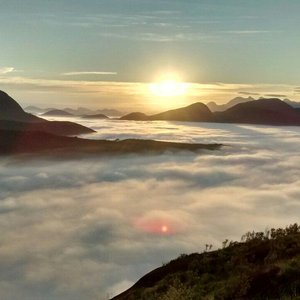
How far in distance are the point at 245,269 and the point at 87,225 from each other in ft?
586

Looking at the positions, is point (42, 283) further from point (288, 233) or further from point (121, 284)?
point (288, 233)

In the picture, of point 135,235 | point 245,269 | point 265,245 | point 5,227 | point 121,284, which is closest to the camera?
point 245,269

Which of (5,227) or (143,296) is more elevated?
(143,296)

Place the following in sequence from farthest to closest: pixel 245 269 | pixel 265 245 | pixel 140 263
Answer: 1. pixel 140 263
2. pixel 265 245
3. pixel 245 269

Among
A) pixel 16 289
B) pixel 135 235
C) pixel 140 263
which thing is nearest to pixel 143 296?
pixel 16 289

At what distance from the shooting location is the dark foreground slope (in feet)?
62.3

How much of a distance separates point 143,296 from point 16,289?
329ft

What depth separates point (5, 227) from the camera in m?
195

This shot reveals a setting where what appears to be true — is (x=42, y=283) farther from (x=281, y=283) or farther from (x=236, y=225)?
(x=281, y=283)

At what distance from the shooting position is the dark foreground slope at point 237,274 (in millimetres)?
19000

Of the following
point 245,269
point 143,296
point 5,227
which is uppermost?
point 245,269

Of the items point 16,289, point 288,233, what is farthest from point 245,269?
point 16,289

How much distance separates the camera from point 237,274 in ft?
76.7

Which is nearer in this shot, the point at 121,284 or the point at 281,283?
the point at 281,283
